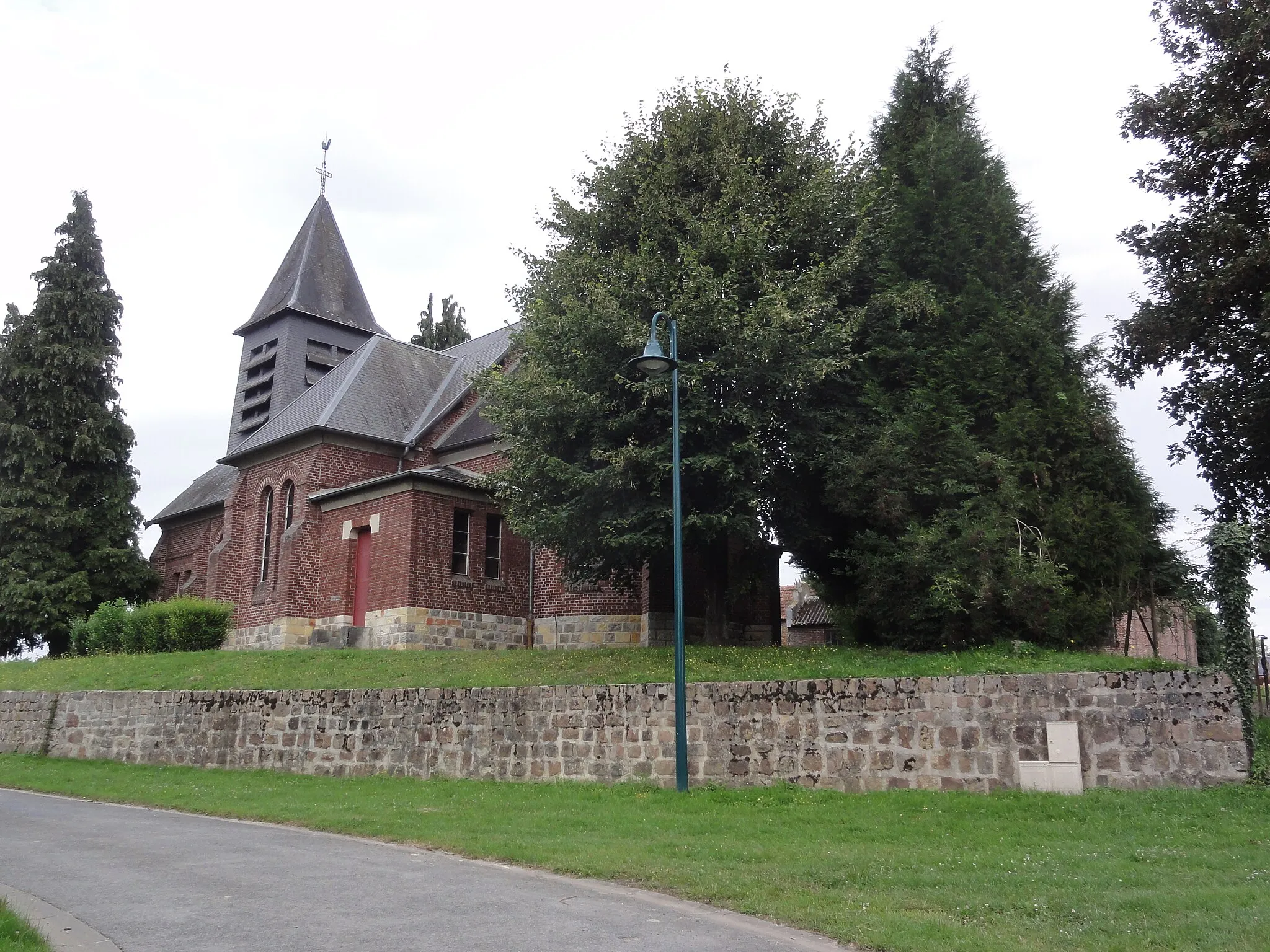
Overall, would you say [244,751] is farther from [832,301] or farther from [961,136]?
[961,136]

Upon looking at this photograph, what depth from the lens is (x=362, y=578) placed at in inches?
1145

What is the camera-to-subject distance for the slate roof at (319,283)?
134ft

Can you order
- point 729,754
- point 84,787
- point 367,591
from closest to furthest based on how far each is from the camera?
point 729,754 < point 84,787 < point 367,591

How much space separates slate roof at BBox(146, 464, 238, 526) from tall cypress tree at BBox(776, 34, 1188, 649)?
92.0 feet

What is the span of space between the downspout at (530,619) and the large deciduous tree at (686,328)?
639 centimetres

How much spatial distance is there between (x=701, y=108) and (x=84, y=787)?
17.3 metres

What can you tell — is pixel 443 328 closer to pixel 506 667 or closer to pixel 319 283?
pixel 319 283

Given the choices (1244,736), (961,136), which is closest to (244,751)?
(1244,736)

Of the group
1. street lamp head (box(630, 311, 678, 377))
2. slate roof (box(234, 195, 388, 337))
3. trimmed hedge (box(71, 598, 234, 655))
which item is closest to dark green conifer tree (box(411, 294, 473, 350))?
slate roof (box(234, 195, 388, 337))

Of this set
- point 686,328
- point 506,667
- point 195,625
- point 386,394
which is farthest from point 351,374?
point 686,328

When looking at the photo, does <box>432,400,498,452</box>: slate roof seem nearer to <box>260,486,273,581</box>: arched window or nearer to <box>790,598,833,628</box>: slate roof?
<box>260,486,273,581</box>: arched window

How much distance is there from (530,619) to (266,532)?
9.65 meters

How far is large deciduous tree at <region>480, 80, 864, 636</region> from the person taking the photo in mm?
19172

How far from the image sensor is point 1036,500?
18.0 metres
